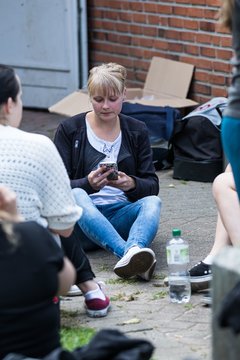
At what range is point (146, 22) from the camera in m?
9.73

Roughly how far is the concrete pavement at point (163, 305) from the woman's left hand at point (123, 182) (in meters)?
0.46

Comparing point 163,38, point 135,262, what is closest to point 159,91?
point 163,38

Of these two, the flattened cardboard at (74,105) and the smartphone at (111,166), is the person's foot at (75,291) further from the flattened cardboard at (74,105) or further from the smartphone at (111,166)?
the flattened cardboard at (74,105)

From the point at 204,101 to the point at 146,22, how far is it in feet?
3.60

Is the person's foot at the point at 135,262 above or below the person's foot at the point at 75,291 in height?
above

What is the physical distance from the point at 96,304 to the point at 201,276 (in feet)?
1.92

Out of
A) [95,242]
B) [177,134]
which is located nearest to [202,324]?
[95,242]

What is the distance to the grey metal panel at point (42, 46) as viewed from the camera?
10.3 metres

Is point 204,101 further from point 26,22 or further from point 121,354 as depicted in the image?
point 121,354

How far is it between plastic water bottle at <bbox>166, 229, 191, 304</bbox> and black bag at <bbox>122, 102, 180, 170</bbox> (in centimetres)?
298

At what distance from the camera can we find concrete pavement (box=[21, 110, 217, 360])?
4750mm

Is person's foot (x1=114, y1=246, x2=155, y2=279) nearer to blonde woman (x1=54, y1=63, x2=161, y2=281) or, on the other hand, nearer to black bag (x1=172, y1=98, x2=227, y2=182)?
blonde woman (x1=54, y1=63, x2=161, y2=281)

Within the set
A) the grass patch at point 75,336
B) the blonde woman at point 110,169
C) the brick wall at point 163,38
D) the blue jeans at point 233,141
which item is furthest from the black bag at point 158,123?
the blue jeans at point 233,141

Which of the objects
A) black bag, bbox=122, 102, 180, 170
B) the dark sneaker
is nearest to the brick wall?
black bag, bbox=122, 102, 180, 170
